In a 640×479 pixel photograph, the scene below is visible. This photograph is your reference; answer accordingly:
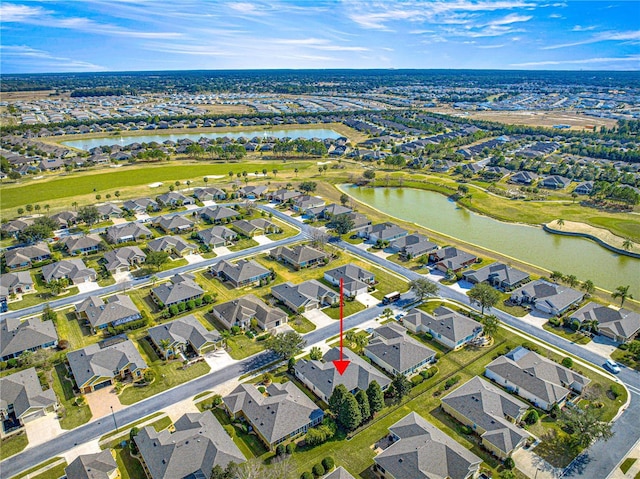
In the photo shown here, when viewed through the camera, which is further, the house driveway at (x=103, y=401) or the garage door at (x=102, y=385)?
the garage door at (x=102, y=385)

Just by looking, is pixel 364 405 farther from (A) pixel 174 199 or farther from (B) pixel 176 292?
(A) pixel 174 199

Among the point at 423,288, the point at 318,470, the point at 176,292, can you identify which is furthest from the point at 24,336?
the point at 423,288

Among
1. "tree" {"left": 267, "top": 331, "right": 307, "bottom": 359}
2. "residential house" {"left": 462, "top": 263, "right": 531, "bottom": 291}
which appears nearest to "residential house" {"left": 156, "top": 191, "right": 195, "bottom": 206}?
"tree" {"left": 267, "top": 331, "right": 307, "bottom": 359}

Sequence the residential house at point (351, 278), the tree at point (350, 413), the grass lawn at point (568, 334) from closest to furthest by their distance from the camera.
Result: the tree at point (350, 413), the grass lawn at point (568, 334), the residential house at point (351, 278)

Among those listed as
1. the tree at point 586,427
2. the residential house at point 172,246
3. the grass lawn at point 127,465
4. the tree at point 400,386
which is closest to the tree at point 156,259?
the residential house at point 172,246

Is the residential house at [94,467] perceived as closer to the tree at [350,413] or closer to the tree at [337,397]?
the tree at [337,397]

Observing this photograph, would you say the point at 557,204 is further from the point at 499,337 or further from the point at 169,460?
the point at 169,460
